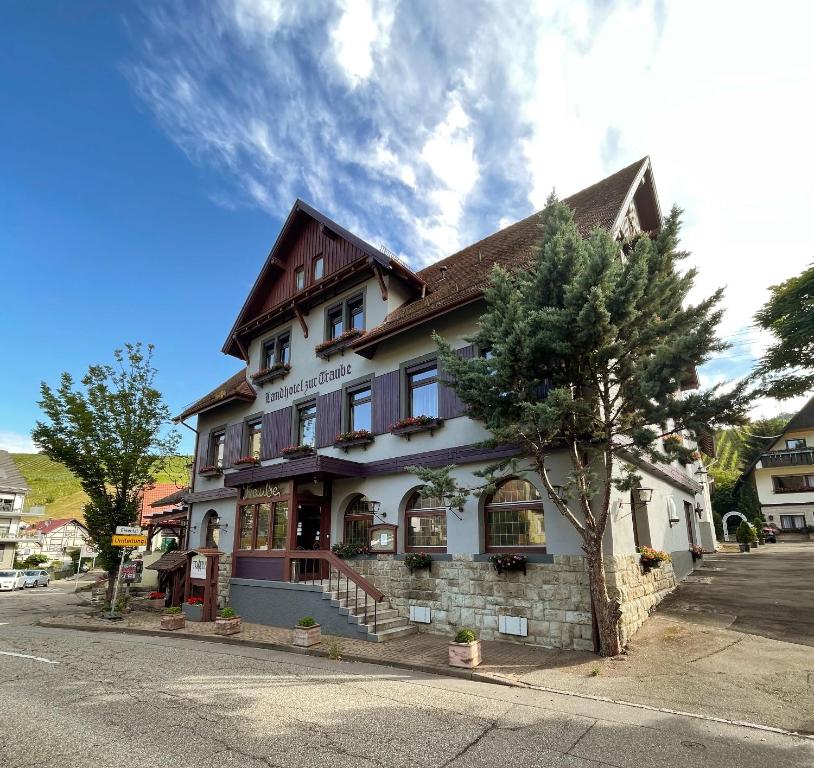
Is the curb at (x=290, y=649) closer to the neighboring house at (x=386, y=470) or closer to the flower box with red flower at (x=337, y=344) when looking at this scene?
the neighboring house at (x=386, y=470)

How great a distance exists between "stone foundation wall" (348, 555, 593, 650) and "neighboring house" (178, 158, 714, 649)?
3cm

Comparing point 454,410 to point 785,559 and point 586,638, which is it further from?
point 785,559

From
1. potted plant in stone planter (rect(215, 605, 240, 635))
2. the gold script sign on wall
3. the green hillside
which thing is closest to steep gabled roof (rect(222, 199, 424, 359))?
the gold script sign on wall

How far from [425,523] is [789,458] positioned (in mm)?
44145

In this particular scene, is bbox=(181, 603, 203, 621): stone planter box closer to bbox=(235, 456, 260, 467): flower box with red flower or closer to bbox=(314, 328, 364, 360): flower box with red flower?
bbox=(235, 456, 260, 467): flower box with red flower

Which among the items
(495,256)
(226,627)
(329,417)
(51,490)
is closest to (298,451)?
(329,417)

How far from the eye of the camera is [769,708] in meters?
6.61

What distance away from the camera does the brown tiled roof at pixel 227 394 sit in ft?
64.7

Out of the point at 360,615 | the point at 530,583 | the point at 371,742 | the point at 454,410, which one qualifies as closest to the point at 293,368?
the point at 454,410

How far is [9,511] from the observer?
177 ft

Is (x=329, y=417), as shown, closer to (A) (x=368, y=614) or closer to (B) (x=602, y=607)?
(A) (x=368, y=614)

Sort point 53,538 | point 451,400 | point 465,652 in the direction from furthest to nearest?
point 53,538 → point 451,400 → point 465,652

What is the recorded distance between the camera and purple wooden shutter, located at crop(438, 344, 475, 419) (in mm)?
12984

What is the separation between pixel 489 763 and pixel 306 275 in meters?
16.6
